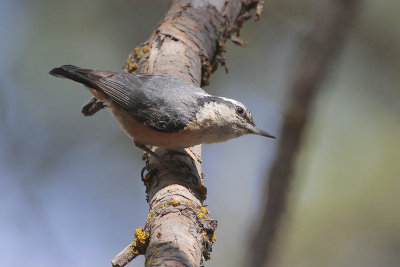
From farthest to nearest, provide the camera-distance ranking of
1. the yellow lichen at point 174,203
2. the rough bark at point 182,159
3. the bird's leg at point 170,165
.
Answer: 1. the bird's leg at point 170,165
2. the yellow lichen at point 174,203
3. the rough bark at point 182,159

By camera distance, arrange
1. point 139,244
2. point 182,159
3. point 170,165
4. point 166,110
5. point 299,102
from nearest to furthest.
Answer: point 299,102 < point 139,244 < point 170,165 < point 182,159 < point 166,110

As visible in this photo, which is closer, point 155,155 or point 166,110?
point 155,155

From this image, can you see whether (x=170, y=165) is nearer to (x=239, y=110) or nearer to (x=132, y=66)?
(x=239, y=110)

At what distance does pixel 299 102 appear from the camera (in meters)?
1.23

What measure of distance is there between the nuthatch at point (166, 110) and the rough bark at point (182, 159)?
0.15 m

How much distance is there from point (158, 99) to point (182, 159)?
0.51 metres

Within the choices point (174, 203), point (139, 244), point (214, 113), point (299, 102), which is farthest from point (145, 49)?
point (299, 102)

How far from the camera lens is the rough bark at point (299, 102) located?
1248mm

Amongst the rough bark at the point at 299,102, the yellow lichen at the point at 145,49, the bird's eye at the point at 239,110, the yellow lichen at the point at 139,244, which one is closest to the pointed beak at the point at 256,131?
the bird's eye at the point at 239,110

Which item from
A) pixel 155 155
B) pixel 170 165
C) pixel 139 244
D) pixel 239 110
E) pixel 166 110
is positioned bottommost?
pixel 139 244

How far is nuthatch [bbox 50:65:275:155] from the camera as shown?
3.30 m

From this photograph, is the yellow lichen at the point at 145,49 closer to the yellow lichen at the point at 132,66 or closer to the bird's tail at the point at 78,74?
the yellow lichen at the point at 132,66

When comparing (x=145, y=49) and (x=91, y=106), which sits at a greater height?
(x=145, y=49)

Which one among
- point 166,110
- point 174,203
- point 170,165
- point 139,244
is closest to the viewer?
point 139,244
